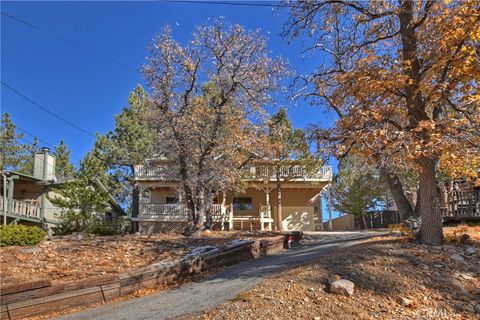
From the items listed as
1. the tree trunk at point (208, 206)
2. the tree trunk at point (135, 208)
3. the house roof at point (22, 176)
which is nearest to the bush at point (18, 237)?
the tree trunk at point (208, 206)

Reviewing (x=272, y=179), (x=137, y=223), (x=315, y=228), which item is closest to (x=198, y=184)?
(x=272, y=179)

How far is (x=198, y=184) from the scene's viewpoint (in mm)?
15438

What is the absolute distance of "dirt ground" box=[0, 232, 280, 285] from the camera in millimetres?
8427

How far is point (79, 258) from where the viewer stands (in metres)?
9.68

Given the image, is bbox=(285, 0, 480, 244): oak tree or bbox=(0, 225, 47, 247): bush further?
bbox=(0, 225, 47, 247): bush

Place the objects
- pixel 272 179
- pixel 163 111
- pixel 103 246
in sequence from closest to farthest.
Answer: pixel 103 246, pixel 163 111, pixel 272 179

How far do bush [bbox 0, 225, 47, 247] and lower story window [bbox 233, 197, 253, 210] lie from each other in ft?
58.6

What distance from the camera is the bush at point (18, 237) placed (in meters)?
11.2

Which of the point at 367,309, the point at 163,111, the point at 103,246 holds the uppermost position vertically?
the point at 163,111

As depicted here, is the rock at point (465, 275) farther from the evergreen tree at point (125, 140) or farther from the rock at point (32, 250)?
the evergreen tree at point (125, 140)

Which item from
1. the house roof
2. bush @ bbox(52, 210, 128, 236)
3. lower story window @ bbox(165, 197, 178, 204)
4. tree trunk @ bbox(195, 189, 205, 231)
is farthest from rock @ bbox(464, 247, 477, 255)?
lower story window @ bbox(165, 197, 178, 204)

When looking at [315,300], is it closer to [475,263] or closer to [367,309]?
[367,309]

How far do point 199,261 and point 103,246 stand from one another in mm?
3431

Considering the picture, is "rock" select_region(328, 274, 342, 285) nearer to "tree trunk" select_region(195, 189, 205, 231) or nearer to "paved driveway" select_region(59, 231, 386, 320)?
"paved driveway" select_region(59, 231, 386, 320)
